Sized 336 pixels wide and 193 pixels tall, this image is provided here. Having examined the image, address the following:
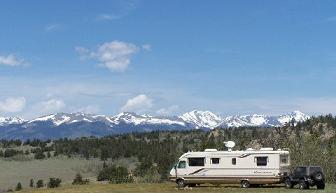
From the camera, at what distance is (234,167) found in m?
50.9

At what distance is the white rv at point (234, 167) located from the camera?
50.1 meters

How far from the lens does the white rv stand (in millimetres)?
50125

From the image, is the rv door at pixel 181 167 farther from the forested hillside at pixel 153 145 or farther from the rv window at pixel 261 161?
the forested hillside at pixel 153 145

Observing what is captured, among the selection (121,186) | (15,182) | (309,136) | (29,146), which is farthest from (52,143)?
(121,186)

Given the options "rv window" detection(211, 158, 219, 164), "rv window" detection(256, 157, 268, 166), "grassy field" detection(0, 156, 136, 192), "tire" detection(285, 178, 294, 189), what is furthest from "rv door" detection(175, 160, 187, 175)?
"grassy field" detection(0, 156, 136, 192)

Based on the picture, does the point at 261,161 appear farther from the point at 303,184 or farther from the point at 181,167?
the point at 181,167

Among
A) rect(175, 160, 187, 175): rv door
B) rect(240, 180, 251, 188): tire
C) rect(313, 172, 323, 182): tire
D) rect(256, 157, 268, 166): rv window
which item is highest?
rect(256, 157, 268, 166): rv window

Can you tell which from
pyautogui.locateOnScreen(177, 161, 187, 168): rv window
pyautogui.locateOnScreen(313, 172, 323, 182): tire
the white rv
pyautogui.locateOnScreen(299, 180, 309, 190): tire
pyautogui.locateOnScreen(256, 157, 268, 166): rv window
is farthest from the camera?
pyautogui.locateOnScreen(177, 161, 187, 168): rv window

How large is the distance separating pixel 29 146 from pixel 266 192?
136975 mm

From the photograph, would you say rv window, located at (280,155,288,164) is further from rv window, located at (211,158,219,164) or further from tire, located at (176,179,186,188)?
tire, located at (176,179,186,188)

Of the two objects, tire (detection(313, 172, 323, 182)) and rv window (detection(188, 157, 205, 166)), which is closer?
tire (detection(313, 172, 323, 182))

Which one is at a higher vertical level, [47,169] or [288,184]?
[47,169]

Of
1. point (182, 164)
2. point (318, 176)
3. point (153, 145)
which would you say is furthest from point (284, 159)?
point (153, 145)

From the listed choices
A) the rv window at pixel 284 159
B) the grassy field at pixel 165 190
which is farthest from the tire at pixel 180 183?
the rv window at pixel 284 159
